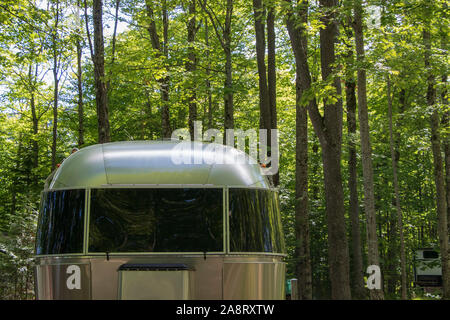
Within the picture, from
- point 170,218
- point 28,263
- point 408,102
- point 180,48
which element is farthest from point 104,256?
point 408,102

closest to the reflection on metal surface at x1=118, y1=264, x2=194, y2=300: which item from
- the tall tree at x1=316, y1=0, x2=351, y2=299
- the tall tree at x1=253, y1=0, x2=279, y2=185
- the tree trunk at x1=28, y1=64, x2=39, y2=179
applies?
the tall tree at x1=316, y1=0, x2=351, y2=299

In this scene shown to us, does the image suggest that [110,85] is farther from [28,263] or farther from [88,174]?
[88,174]

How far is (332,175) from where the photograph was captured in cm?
1123

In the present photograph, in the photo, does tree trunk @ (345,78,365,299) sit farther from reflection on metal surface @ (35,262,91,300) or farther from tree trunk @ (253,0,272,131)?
reflection on metal surface @ (35,262,91,300)

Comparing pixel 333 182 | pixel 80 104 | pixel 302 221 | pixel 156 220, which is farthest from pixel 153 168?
pixel 80 104

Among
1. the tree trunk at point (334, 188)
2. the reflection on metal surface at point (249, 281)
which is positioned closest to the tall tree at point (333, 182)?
the tree trunk at point (334, 188)

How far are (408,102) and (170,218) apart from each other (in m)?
19.0

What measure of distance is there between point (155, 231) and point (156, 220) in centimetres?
13

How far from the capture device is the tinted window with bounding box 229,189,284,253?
20.7 ft

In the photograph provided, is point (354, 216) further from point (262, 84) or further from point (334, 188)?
point (334, 188)

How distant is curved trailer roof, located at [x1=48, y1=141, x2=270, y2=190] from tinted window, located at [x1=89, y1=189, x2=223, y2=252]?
14 centimetres

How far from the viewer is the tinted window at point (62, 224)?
6.20m

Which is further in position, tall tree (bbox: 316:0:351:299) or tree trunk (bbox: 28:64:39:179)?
tree trunk (bbox: 28:64:39:179)

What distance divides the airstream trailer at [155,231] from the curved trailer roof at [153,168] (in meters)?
0.01
